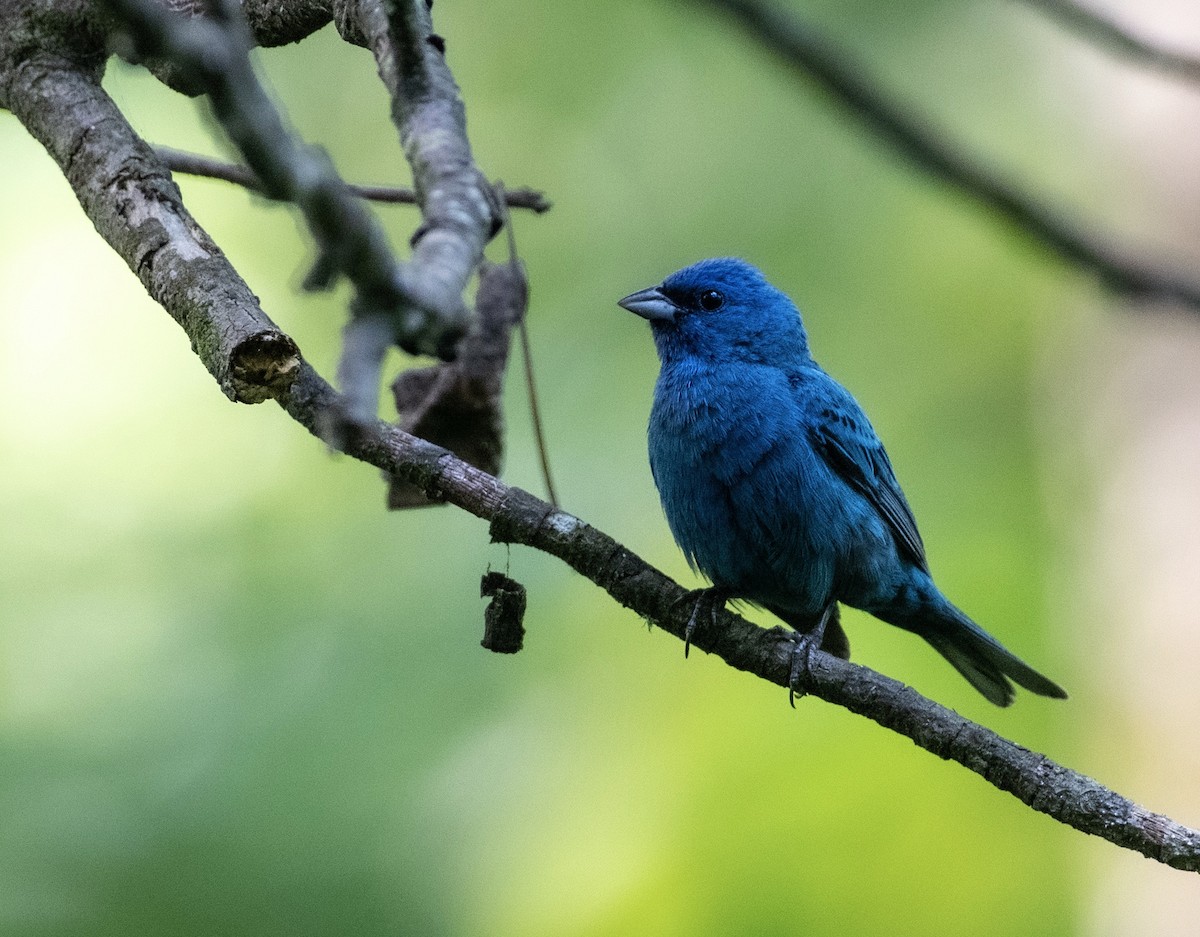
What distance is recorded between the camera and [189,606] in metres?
7.03

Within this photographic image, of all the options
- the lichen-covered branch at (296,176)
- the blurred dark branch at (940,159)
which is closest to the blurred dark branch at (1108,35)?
the blurred dark branch at (940,159)

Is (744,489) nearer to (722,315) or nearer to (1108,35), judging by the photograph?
(722,315)

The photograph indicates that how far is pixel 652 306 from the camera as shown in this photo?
582cm

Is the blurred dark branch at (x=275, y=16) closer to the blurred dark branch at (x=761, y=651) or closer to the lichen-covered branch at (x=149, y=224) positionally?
the lichen-covered branch at (x=149, y=224)

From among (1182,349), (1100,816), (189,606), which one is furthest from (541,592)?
(1182,349)

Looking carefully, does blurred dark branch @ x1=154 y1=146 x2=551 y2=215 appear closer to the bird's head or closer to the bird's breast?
the bird's breast

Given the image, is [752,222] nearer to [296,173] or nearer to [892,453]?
[892,453]

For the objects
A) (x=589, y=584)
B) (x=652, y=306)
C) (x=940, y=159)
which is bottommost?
(x=589, y=584)

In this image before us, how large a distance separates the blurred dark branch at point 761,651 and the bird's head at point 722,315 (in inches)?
Answer: 75.9

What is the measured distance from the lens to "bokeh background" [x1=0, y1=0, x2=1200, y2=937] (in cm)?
639

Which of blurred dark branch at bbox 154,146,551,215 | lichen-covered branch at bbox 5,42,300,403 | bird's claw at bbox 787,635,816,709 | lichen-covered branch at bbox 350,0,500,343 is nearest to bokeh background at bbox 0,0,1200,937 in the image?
blurred dark branch at bbox 154,146,551,215

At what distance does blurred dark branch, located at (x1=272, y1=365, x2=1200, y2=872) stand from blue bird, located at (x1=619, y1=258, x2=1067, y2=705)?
1037 millimetres

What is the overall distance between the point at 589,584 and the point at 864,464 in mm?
2079

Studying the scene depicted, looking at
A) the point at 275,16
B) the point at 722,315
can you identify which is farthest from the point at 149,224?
the point at 722,315
